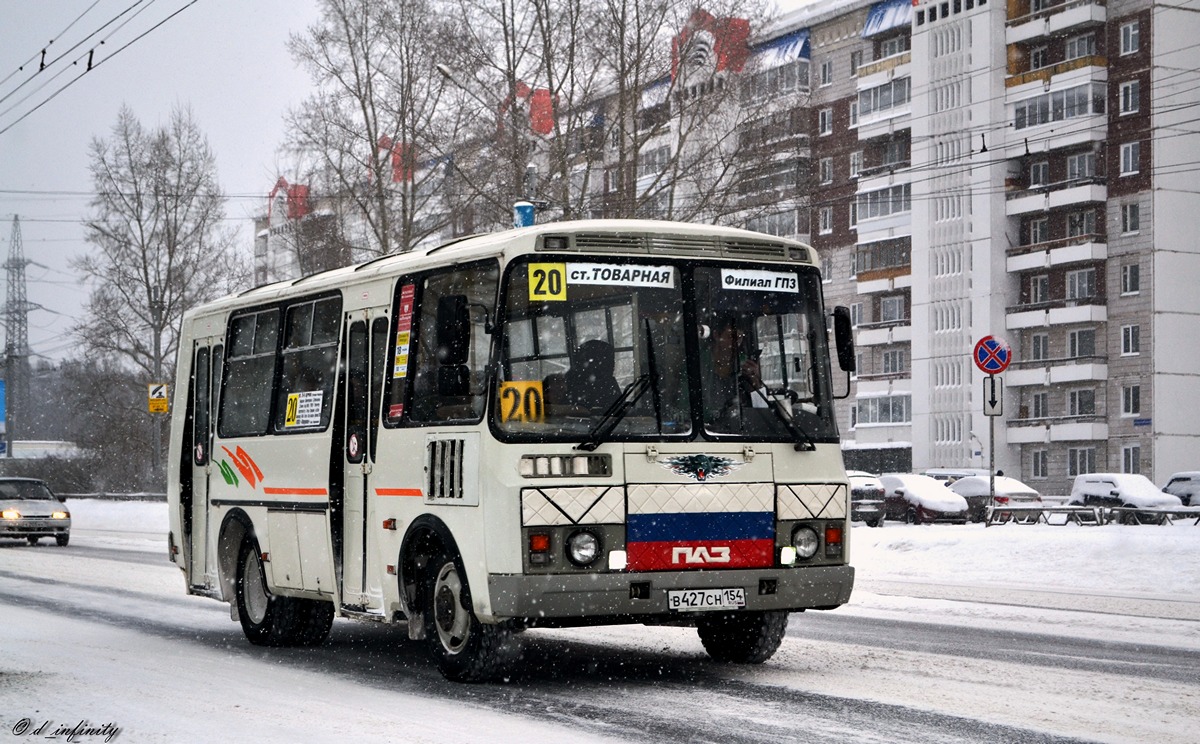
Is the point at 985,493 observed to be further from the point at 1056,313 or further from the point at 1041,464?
the point at 1056,313

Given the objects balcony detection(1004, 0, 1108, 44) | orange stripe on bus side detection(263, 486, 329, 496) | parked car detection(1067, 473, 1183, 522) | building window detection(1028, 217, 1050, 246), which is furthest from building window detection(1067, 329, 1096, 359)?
orange stripe on bus side detection(263, 486, 329, 496)

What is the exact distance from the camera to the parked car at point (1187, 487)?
52125mm

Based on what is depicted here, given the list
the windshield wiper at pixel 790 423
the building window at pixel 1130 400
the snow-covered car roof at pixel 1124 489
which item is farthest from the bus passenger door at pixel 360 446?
the building window at pixel 1130 400

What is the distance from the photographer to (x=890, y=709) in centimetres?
917

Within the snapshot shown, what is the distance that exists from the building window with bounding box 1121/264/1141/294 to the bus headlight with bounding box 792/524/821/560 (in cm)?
5884

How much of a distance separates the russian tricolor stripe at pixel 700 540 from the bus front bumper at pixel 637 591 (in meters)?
0.07

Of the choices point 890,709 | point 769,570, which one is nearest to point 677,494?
point 769,570

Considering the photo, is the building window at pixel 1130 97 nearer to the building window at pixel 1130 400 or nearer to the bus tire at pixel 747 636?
the building window at pixel 1130 400

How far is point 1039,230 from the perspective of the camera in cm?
7019

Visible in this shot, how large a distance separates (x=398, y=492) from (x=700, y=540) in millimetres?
2176

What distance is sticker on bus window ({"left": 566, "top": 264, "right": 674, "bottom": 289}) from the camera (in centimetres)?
1041

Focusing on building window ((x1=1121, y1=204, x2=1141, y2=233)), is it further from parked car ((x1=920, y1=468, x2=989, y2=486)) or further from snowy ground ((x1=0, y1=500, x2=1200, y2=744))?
snowy ground ((x1=0, y1=500, x2=1200, y2=744))

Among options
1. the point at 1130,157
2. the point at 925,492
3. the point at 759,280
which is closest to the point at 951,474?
the point at 1130,157

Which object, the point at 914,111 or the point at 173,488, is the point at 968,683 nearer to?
the point at 173,488
